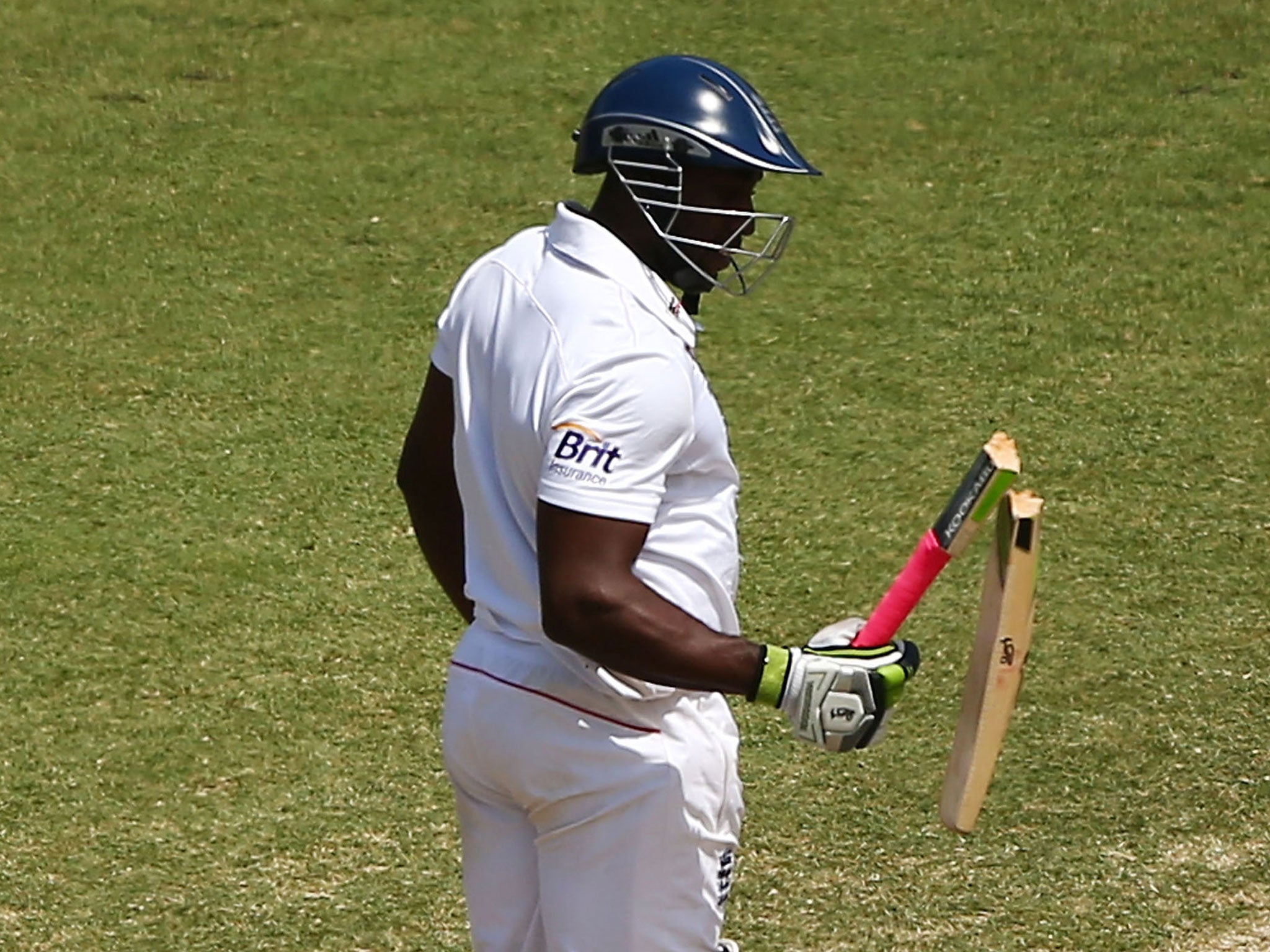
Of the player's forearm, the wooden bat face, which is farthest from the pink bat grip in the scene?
the player's forearm

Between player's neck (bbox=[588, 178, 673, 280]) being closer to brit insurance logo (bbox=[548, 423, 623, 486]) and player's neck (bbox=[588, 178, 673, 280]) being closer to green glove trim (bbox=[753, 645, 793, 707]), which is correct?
brit insurance logo (bbox=[548, 423, 623, 486])

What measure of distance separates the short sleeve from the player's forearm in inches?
4.9

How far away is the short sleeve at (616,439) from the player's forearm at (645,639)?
12cm

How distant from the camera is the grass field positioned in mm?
4793

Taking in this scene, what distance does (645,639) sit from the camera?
9.41 feet

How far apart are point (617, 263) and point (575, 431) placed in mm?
357

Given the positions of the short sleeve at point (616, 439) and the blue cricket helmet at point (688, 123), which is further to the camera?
the blue cricket helmet at point (688, 123)

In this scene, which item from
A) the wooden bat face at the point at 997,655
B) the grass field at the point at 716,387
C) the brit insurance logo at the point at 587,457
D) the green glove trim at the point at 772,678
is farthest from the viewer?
the grass field at the point at 716,387

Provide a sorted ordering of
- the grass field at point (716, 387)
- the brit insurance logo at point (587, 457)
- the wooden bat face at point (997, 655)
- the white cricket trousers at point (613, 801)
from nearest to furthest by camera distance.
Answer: the brit insurance logo at point (587, 457) < the white cricket trousers at point (613, 801) < the wooden bat face at point (997, 655) < the grass field at point (716, 387)

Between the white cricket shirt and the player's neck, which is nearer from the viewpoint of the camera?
the white cricket shirt

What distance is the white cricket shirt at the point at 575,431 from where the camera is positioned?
2.87 meters

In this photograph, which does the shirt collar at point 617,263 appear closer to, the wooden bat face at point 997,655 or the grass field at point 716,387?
the wooden bat face at point 997,655

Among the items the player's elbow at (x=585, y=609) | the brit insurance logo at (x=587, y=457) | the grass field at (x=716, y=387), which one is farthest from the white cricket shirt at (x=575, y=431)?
the grass field at (x=716, y=387)

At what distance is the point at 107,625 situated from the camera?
18.8ft
